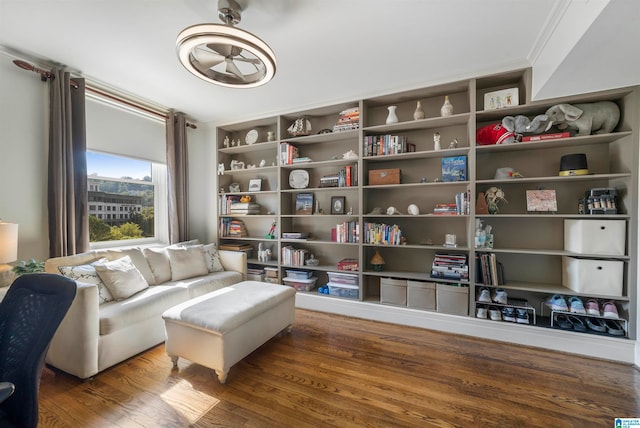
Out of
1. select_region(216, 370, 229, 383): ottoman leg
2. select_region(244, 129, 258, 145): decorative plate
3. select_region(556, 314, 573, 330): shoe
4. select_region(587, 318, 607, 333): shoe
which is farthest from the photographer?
select_region(244, 129, 258, 145): decorative plate

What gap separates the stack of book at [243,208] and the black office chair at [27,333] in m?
2.63

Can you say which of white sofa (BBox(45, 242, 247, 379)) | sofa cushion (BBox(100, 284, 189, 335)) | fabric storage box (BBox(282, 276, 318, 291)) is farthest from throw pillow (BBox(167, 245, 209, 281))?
fabric storage box (BBox(282, 276, 318, 291))

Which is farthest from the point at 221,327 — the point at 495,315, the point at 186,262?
the point at 495,315

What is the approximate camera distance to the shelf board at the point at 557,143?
7.00 feet

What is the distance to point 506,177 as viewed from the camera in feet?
8.15

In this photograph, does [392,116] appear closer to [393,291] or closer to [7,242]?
[393,291]

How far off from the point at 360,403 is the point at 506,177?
7.59ft

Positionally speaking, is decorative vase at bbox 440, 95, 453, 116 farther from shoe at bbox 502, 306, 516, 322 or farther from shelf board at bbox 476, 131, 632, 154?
shoe at bbox 502, 306, 516, 322

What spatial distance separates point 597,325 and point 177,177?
183 inches

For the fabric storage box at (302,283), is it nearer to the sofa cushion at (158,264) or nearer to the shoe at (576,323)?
the sofa cushion at (158,264)

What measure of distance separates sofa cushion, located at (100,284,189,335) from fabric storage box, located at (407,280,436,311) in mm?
2268

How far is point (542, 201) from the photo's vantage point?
2391 mm

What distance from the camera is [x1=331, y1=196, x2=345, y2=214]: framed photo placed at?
3293 mm

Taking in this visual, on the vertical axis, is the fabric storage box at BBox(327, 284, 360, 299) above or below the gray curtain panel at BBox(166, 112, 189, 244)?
below
